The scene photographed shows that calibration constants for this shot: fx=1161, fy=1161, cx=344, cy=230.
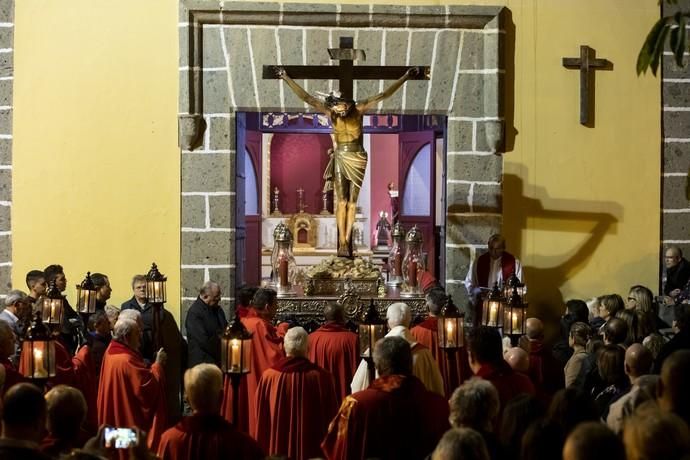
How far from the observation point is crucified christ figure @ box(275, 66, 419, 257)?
1120 centimetres

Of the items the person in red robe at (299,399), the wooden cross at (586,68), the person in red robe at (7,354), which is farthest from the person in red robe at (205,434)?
the wooden cross at (586,68)

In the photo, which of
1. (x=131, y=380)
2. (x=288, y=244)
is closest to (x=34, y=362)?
(x=131, y=380)

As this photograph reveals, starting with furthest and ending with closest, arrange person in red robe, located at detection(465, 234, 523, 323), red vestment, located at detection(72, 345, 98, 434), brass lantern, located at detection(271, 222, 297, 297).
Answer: brass lantern, located at detection(271, 222, 297, 297) < person in red robe, located at detection(465, 234, 523, 323) < red vestment, located at detection(72, 345, 98, 434)

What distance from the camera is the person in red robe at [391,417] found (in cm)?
599

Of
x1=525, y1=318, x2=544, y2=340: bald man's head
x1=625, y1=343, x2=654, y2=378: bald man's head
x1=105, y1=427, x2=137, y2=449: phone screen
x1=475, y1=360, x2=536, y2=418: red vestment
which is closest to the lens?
x1=105, y1=427, x2=137, y2=449: phone screen

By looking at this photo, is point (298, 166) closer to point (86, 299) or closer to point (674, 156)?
point (674, 156)

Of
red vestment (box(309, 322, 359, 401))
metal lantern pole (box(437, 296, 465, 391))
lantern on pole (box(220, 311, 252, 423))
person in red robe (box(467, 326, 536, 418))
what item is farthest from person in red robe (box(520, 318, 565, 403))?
lantern on pole (box(220, 311, 252, 423))

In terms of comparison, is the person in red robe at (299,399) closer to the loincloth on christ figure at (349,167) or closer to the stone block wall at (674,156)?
the loincloth on christ figure at (349,167)

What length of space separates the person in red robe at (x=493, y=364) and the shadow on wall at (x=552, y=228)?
18.8 ft

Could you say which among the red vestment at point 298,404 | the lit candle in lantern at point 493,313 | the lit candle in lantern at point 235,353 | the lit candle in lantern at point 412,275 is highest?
the lit candle in lantern at point 412,275

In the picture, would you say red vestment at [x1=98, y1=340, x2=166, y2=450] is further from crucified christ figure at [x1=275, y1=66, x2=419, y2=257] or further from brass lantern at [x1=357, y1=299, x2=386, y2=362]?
crucified christ figure at [x1=275, y1=66, x2=419, y2=257]

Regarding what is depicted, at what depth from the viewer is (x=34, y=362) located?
675 cm

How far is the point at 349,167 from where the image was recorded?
1141cm

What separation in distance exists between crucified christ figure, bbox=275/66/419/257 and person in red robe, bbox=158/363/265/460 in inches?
230
